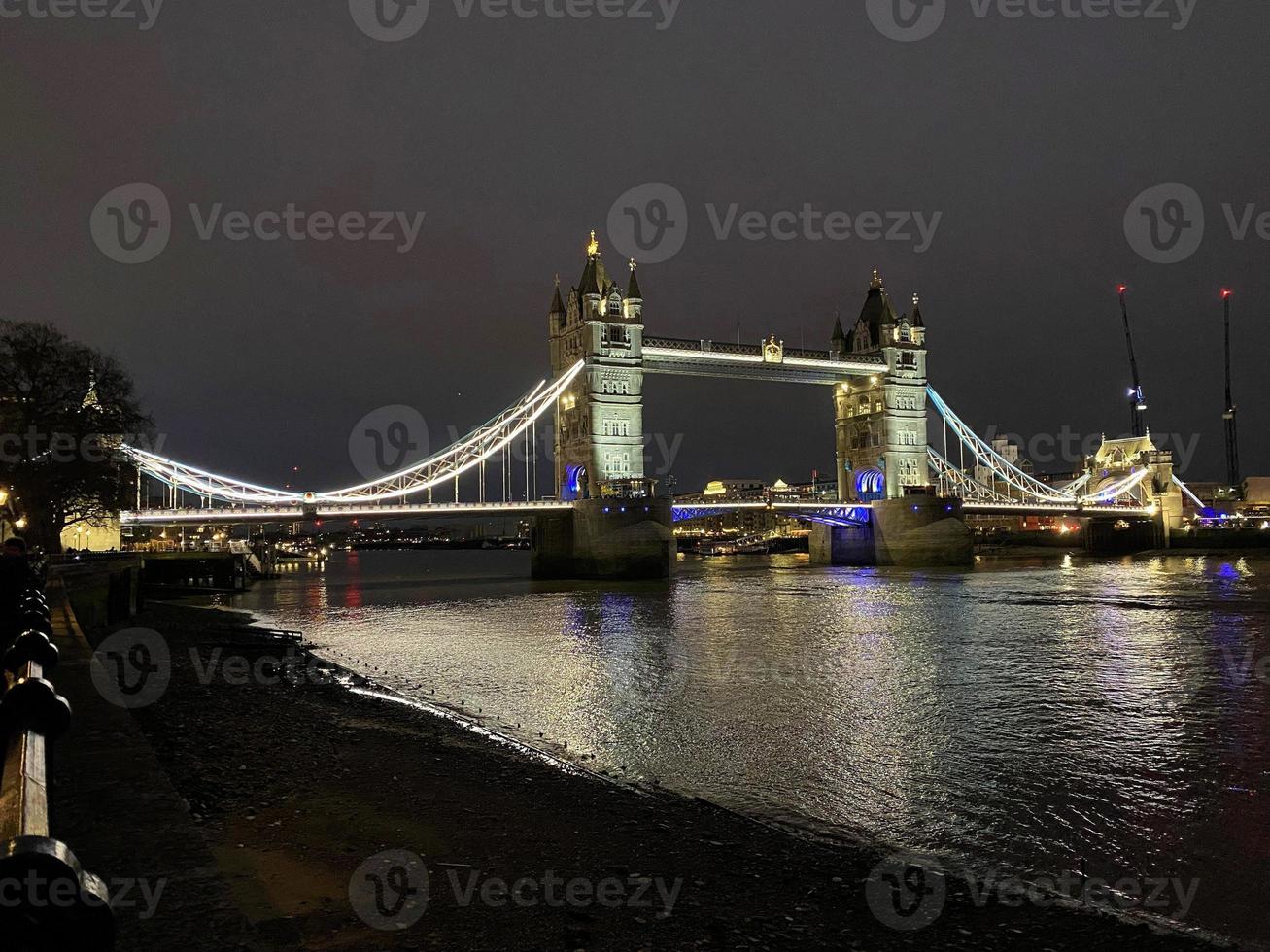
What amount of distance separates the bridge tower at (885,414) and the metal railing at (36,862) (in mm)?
63346

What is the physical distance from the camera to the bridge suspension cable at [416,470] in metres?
44.1

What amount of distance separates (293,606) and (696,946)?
32.5 m

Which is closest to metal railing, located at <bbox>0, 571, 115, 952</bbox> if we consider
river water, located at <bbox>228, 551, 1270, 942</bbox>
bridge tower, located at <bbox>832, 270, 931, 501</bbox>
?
river water, located at <bbox>228, 551, 1270, 942</bbox>

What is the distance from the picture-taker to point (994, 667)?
17031 mm

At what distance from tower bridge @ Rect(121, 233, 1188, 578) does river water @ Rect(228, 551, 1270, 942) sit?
14.3m

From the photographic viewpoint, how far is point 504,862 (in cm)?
566

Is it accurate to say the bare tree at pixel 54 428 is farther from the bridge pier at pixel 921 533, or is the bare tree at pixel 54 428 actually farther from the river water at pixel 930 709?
the bridge pier at pixel 921 533

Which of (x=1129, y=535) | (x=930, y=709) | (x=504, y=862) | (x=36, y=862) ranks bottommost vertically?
(x=1129, y=535)

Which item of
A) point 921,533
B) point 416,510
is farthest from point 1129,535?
point 416,510

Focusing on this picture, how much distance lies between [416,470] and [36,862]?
51576 mm

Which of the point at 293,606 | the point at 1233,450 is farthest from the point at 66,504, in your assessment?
the point at 1233,450

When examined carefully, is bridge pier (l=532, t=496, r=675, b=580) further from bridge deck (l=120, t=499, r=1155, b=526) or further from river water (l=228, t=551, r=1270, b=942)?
river water (l=228, t=551, r=1270, b=942)

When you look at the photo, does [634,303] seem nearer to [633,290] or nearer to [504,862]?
[633,290]

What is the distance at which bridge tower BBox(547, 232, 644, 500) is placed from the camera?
170ft
